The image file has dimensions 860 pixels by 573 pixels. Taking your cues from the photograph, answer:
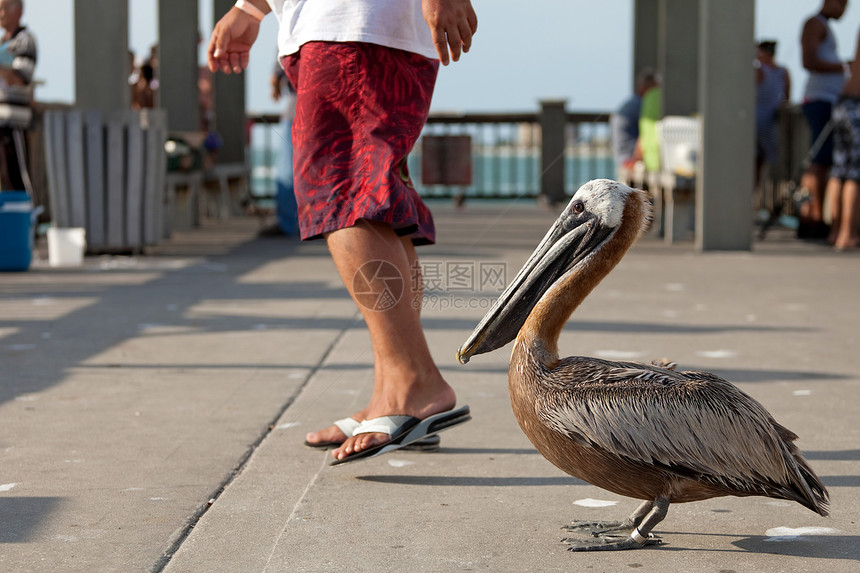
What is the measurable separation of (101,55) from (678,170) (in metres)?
5.31

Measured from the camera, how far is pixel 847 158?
9.55 m

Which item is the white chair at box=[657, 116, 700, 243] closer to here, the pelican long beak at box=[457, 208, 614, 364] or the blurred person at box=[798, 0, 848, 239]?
the blurred person at box=[798, 0, 848, 239]

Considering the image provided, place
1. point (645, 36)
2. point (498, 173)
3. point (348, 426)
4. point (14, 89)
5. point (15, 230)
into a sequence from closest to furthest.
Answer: point (348, 426) < point (15, 230) < point (14, 89) < point (645, 36) < point (498, 173)

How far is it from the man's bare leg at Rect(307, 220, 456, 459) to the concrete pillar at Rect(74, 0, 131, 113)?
257 inches

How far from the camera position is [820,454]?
337 centimetres

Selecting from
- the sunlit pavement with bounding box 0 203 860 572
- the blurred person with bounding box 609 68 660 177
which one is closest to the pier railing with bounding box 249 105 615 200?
the blurred person with bounding box 609 68 660 177

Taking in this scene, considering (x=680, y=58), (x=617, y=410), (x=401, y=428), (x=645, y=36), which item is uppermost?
(x=645, y=36)

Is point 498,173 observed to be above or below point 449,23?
below

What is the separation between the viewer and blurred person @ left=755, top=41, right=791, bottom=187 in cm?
1187

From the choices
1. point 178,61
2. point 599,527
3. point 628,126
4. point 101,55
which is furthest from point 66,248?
point 628,126

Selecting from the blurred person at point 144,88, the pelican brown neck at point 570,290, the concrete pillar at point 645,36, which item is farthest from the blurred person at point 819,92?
the pelican brown neck at point 570,290

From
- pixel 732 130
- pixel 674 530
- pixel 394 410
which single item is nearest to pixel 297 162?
pixel 394 410

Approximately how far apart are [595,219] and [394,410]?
0.93m

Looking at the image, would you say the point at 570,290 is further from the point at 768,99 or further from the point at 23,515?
the point at 768,99
